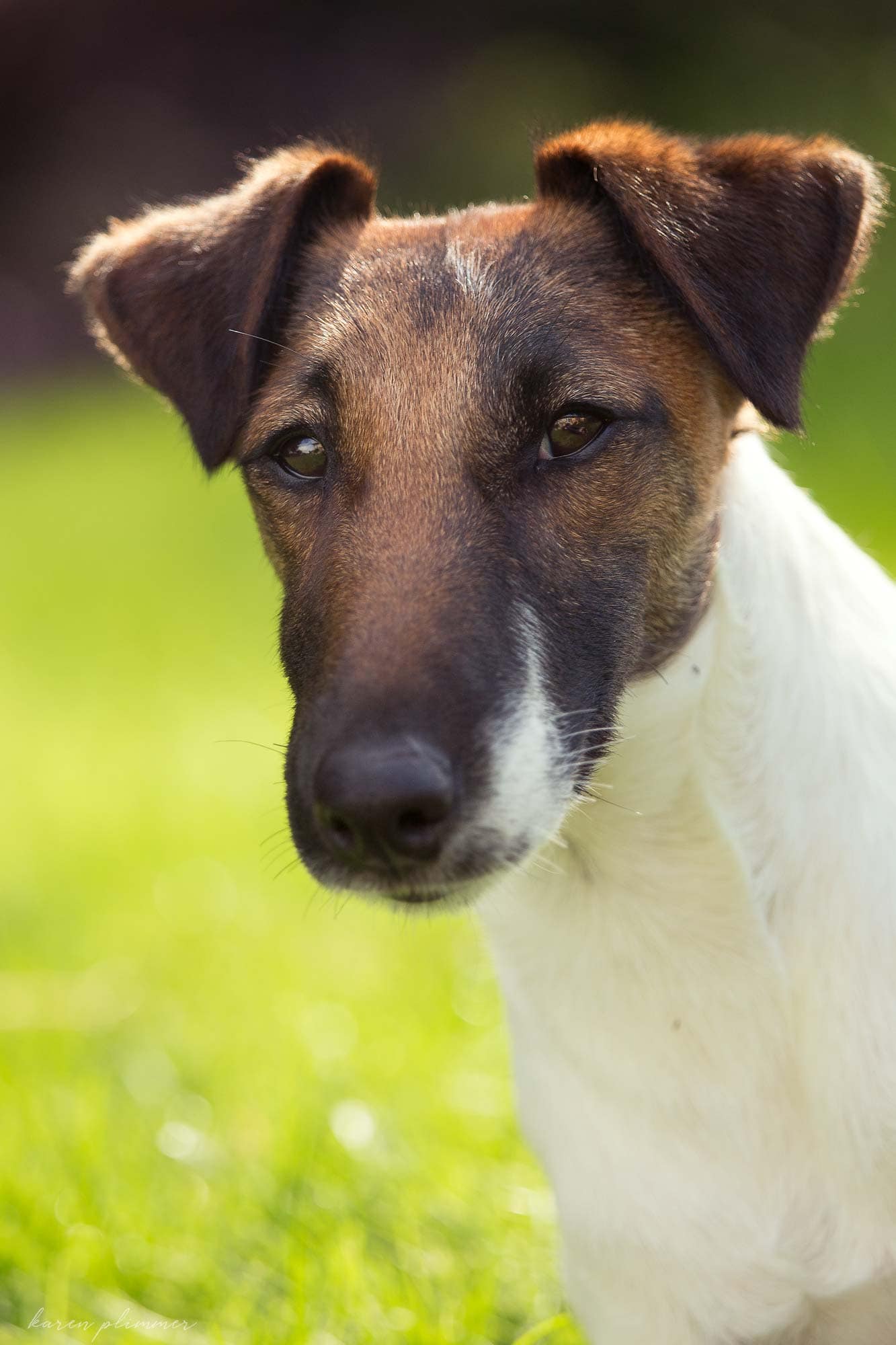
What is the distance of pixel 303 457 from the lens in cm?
298

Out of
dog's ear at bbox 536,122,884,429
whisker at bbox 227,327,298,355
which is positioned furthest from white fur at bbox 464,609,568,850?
whisker at bbox 227,327,298,355

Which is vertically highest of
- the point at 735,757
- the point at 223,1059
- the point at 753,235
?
the point at 753,235

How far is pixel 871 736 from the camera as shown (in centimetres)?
291

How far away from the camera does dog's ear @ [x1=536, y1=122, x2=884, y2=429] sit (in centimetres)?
284

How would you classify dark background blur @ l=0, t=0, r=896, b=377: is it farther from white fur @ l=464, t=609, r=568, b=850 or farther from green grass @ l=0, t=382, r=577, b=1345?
white fur @ l=464, t=609, r=568, b=850

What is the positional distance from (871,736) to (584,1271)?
1123mm

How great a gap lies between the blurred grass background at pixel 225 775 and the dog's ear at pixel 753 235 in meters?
0.24

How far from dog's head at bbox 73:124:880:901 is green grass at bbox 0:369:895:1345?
73 centimetres

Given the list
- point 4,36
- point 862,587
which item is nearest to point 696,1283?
point 862,587

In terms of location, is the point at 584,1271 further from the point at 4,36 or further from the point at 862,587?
the point at 4,36

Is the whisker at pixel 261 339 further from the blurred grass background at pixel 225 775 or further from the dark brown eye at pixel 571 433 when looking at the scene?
the blurred grass background at pixel 225 775

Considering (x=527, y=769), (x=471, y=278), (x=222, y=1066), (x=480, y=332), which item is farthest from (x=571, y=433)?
(x=222, y=1066)

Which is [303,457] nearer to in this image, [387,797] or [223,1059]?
[387,797]

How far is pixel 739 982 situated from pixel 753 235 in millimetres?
1362
